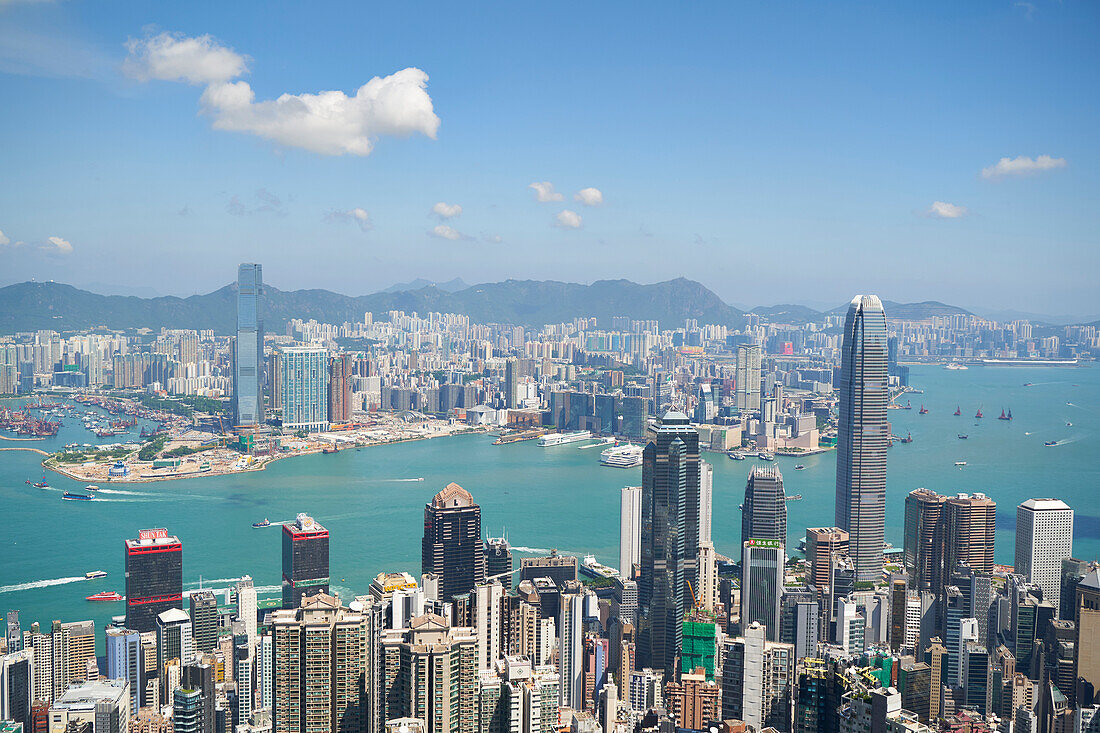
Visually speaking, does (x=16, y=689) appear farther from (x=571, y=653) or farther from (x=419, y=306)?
(x=419, y=306)

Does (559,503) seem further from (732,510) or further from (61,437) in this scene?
(61,437)

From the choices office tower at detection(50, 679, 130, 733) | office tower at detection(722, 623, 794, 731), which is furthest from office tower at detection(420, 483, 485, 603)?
office tower at detection(50, 679, 130, 733)

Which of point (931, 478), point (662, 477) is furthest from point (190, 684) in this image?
point (931, 478)

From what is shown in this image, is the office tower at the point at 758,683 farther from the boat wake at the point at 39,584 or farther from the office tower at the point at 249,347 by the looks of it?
the office tower at the point at 249,347

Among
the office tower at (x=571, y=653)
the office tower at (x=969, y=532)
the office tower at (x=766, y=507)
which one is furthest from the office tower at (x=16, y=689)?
the office tower at (x=969, y=532)

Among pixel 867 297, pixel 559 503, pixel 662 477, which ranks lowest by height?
pixel 559 503

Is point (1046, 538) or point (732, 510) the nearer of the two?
point (1046, 538)
